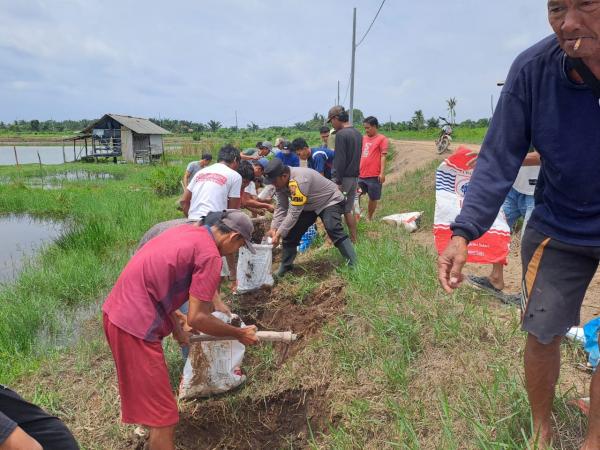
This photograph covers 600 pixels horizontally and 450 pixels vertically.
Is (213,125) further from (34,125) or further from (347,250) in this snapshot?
(347,250)

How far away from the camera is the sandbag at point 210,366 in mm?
2971

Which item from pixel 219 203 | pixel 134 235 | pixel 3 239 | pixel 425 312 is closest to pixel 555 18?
pixel 425 312

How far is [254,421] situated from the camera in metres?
2.93

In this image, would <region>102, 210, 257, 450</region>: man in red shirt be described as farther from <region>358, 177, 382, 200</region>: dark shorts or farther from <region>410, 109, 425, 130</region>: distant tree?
<region>410, 109, 425, 130</region>: distant tree

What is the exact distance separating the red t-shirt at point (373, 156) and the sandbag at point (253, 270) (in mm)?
2812

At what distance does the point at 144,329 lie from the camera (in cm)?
215

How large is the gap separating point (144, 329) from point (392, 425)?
1301mm

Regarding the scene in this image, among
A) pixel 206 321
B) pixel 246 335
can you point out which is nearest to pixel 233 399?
pixel 246 335

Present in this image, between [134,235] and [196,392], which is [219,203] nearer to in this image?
[196,392]

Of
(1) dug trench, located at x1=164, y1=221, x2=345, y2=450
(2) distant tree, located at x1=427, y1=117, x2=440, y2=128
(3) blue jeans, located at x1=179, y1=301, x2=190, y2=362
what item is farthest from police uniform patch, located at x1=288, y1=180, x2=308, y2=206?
(2) distant tree, located at x1=427, y1=117, x2=440, y2=128

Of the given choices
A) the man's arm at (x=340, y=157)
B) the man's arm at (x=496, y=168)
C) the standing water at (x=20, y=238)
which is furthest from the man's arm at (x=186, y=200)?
the standing water at (x=20, y=238)

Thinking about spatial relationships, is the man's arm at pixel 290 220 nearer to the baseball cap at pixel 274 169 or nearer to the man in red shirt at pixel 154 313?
the baseball cap at pixel 274 169

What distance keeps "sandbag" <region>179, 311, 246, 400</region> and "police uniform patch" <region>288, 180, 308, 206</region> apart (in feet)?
5.69

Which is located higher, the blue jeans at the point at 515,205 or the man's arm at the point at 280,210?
the blue jeans at the point at 515,205
